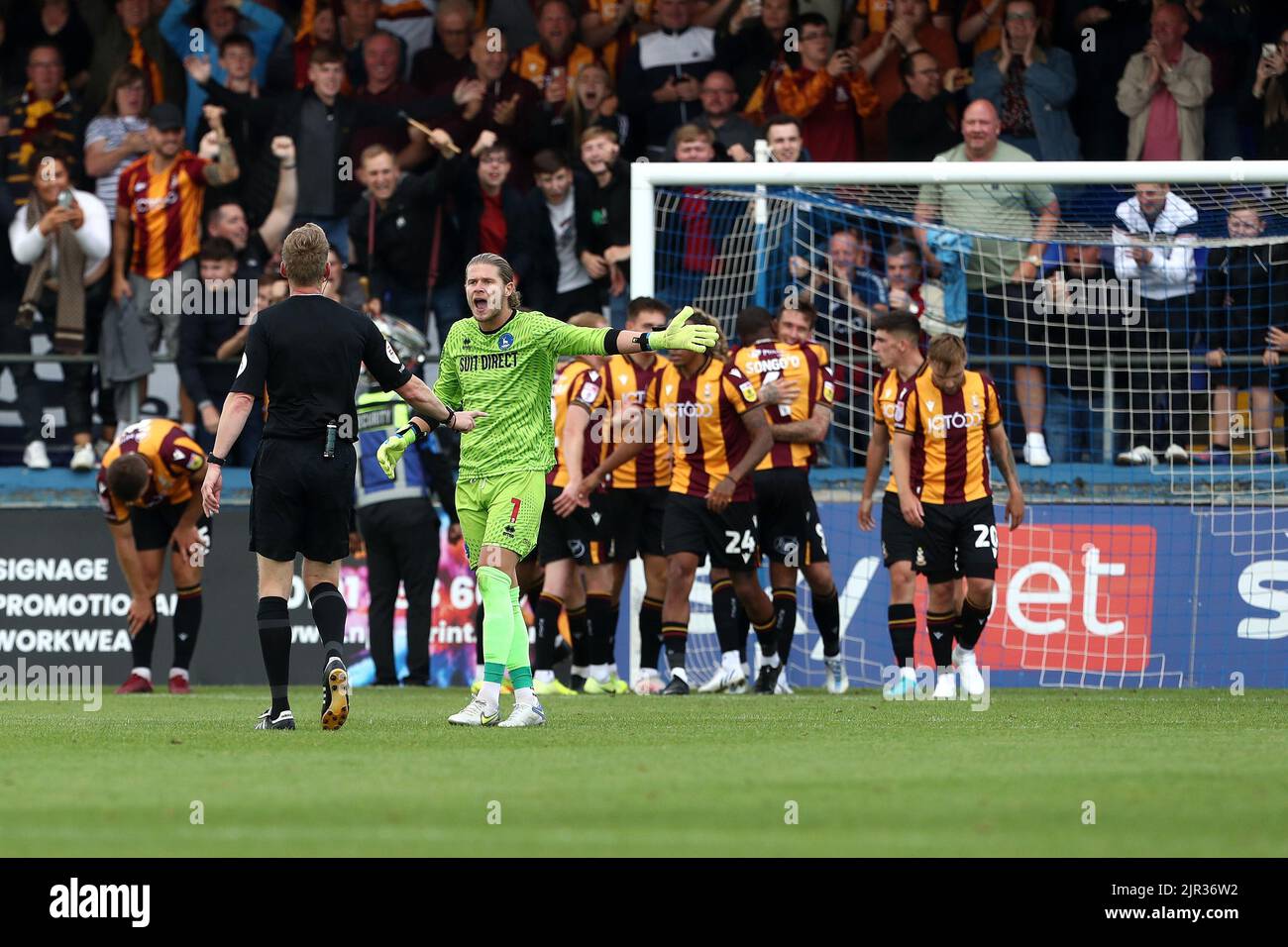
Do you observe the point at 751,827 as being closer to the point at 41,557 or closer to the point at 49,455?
the point at 41,557

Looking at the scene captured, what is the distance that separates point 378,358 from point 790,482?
16.0 ft

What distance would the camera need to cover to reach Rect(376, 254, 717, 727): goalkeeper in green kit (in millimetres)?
9250

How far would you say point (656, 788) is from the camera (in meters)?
6.59

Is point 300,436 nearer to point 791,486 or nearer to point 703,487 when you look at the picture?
point 703,487

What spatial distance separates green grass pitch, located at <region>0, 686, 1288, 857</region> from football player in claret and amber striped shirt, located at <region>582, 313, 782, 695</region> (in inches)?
123

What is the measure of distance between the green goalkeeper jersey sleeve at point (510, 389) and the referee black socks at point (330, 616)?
0.97 meters

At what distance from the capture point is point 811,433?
13.3 meters

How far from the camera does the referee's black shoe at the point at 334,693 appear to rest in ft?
28.4

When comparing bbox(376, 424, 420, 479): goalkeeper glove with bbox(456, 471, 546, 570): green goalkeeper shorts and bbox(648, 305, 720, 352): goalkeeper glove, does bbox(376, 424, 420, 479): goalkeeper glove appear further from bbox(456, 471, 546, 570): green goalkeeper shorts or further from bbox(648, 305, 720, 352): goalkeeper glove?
bbox(648, 305, 720, 352): goalkeeper glove

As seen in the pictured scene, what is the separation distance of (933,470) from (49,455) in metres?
8.09

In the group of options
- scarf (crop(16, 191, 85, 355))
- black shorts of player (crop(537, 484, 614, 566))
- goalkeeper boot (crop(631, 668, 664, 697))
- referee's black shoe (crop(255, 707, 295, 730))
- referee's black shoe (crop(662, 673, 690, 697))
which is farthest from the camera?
scarf (crop(16, 191, 85, 355))

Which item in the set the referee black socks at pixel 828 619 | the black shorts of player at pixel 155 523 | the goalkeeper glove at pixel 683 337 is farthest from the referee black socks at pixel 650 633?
the goalkeeper glove at pixel 683 337

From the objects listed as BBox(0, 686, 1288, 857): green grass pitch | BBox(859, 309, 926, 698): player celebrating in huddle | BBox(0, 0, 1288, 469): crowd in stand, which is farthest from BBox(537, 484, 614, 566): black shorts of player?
BBox(0, 686, 1288, 857): green grass pitch

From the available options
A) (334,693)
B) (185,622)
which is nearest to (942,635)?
(334,693)
